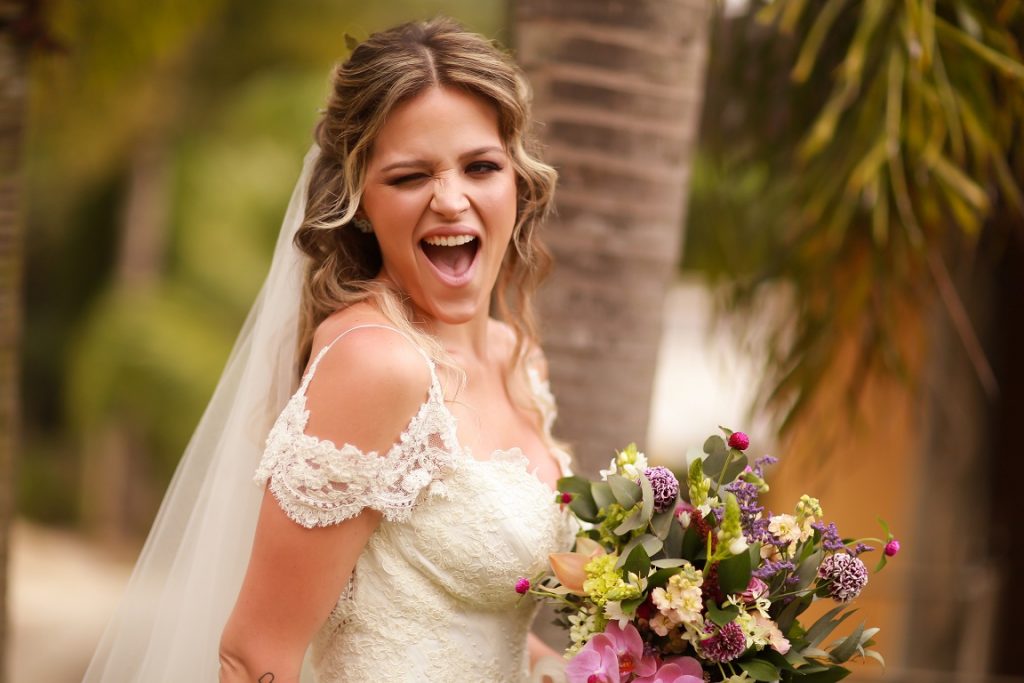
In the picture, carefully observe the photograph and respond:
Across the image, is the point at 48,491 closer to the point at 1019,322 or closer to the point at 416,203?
the point at 1019,322

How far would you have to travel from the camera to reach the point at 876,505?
22.1ft

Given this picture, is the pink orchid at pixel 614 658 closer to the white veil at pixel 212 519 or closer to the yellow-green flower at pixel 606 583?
the yellow-green flower at pixel 606 583

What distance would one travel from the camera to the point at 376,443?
6.72 feet

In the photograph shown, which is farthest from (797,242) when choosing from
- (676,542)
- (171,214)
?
(171,214)

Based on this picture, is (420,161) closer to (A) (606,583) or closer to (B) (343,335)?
(B) (343,335)

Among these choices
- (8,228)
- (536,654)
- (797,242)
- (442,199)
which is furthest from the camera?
(797,242)

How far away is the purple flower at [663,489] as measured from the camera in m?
1.98

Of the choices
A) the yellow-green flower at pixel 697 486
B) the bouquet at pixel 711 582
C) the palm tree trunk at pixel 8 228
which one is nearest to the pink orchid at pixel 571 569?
the bouquet at pixel 711 582

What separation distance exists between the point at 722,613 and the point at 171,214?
1300 centimetres

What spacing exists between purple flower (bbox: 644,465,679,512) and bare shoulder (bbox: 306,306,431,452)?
1.58 feet

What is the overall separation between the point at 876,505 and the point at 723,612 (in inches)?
206

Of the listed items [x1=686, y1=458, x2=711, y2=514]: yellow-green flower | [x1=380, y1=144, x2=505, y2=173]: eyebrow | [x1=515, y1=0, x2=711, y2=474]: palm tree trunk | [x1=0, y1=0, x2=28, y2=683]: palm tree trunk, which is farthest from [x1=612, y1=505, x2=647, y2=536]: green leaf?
[x1=0, y1=0, x2=28, y2=683]: palm tree trunk

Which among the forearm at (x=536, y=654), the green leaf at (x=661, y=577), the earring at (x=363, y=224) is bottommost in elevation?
the forearm at (x=536, y=654)

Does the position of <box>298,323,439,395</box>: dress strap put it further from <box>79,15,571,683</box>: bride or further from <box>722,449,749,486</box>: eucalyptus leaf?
<box>722,449,749,486</box>: eucalyptus leaf
